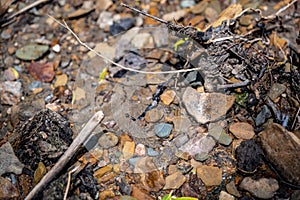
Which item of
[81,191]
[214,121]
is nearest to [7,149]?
[81,191]

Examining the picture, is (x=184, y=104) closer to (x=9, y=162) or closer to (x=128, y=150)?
(x=128, y=150)

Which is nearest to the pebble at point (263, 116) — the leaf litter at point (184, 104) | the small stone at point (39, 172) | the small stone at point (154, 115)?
the leaf litter at point (184, 104)

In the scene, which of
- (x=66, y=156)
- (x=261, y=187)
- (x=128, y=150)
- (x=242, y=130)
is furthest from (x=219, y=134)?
(x=66, y=156)

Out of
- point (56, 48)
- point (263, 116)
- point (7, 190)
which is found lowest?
point (7, 190)

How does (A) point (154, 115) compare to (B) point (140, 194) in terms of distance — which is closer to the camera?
(B) point (140, 194)

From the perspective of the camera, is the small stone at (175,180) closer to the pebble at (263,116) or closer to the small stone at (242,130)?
the small stone at (242,130)

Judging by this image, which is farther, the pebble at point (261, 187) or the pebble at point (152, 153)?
the pebble at point (152, 153)
